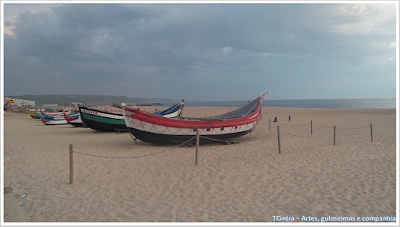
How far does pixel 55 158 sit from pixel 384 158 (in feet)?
35.5

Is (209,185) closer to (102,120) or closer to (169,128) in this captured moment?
(169,128)

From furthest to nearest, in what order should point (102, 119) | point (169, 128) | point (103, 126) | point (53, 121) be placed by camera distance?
point (53, 121) < point (103, 126) < point (102, 119) < point (169, 128)

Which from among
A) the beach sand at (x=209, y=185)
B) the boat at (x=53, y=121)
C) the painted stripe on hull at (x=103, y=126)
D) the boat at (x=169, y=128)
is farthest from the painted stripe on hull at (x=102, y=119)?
the boat at (x=53, y=121)

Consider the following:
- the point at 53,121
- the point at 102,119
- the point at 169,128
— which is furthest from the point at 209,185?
the point at 53,121

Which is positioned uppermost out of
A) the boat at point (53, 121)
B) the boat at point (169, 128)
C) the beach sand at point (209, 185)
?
the boat at point (169, 128)

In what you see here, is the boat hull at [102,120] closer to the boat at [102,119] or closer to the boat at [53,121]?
the boat at [102,119]

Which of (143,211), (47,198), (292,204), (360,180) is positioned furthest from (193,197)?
(360,180)

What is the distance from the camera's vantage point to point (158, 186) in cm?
529

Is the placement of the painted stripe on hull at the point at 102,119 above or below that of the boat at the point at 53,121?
above

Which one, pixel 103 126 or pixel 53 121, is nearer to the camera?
pixel 103 126

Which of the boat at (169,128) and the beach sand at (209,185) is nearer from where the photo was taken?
the beach sand at (209,185)

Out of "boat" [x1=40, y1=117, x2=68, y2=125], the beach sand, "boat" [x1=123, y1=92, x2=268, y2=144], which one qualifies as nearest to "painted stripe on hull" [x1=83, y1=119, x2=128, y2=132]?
"boat" [x1=123, y1=92, x2=268, y2=144]

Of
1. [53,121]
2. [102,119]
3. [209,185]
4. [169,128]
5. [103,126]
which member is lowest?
[209,185]

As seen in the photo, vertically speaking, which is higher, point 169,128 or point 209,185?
point 169,128
